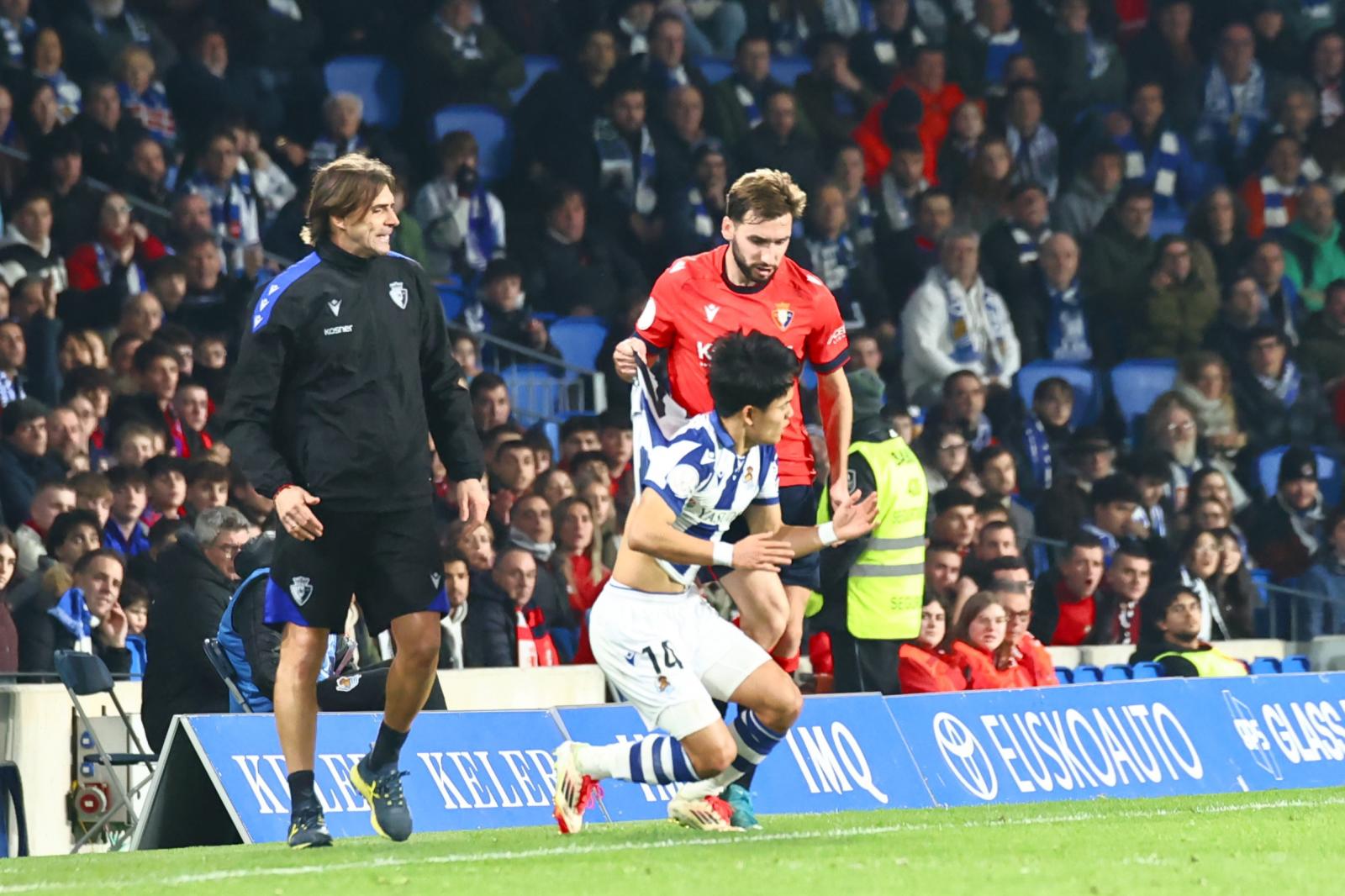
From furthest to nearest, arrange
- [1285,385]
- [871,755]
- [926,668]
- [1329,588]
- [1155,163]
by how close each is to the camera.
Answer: [1155,163] < [1285,385] < [1329,588] < [926,668] < [871,755]

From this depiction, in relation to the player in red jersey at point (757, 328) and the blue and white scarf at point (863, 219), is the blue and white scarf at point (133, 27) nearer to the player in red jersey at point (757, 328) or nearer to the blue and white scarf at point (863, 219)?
the blue and white scarf at point (863, 219)

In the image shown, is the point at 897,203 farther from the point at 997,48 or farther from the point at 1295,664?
the point at 1295,664

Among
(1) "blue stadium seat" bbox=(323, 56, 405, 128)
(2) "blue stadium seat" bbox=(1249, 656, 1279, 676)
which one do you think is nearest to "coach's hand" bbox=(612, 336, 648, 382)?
(2) "blue stadium seat" bbox=(1249, 656, 1279, 676)

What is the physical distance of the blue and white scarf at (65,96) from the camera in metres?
14.8

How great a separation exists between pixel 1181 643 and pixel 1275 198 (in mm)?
7933

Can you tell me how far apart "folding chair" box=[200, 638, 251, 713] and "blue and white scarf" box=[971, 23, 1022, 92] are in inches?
462

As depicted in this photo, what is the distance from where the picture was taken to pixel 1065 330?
59.1ft

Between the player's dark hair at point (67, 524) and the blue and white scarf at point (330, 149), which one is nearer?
the player's dark hair at point (67, 524)

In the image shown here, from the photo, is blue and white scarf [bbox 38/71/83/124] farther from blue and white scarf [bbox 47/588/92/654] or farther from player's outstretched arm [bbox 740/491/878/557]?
player's outstretched arm [bbox 740/491/878/557]

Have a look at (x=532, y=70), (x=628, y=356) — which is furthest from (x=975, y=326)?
(x=628, y=356)

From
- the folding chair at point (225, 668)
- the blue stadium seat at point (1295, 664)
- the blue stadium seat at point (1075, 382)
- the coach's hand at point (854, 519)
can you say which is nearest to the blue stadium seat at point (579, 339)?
the blue stadium seat at point (1075, 382)

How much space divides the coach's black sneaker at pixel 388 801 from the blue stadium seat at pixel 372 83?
1001 cm

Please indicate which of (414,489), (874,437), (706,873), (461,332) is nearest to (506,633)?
(874,437)

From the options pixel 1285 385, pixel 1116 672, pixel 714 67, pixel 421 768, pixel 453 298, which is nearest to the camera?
pixel 421 768
